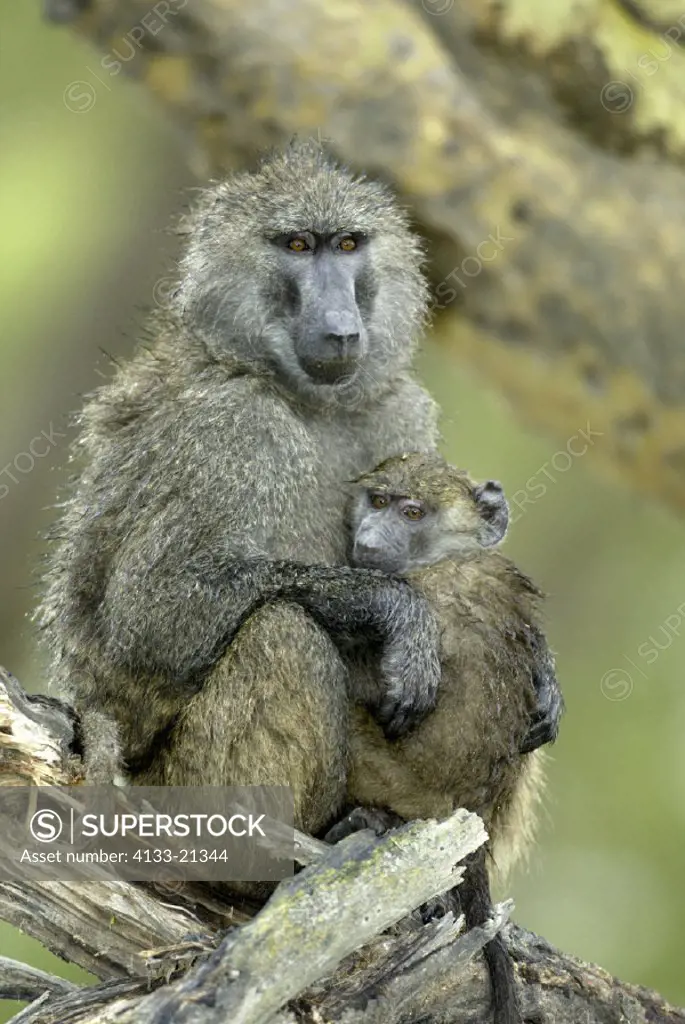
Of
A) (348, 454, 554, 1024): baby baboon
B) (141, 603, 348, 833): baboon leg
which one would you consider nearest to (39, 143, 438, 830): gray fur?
(141, 603, 348, 833): baboon leg

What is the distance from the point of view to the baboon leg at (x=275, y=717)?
4.36 metres

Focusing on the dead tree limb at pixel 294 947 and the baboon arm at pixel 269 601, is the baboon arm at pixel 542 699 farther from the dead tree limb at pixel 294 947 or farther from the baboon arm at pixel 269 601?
the dead tree limb at pixel 294 947

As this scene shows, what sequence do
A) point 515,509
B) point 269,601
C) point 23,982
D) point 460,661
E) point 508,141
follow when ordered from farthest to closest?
1. point 515,509
2. point 508,141
3. point 460,661
4. point 269,601
5. point 23,982

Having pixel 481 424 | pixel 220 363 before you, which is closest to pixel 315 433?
pixel 220 363

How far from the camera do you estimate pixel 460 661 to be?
15.1ft

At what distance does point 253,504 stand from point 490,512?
85 centimetres

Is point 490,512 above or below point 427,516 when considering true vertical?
above

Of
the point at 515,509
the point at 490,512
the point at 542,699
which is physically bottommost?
the point at 542,699

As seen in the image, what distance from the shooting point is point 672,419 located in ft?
26.2

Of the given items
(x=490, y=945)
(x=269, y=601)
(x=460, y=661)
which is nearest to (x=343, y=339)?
(x=269, y=601)

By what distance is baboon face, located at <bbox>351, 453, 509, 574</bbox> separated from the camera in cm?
489

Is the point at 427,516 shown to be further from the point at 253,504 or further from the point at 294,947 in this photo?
the point at 294,947

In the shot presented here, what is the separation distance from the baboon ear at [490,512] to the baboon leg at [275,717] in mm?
788

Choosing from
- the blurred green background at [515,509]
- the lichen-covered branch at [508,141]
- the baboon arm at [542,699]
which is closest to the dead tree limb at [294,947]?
the baboon arm at [542,699]
